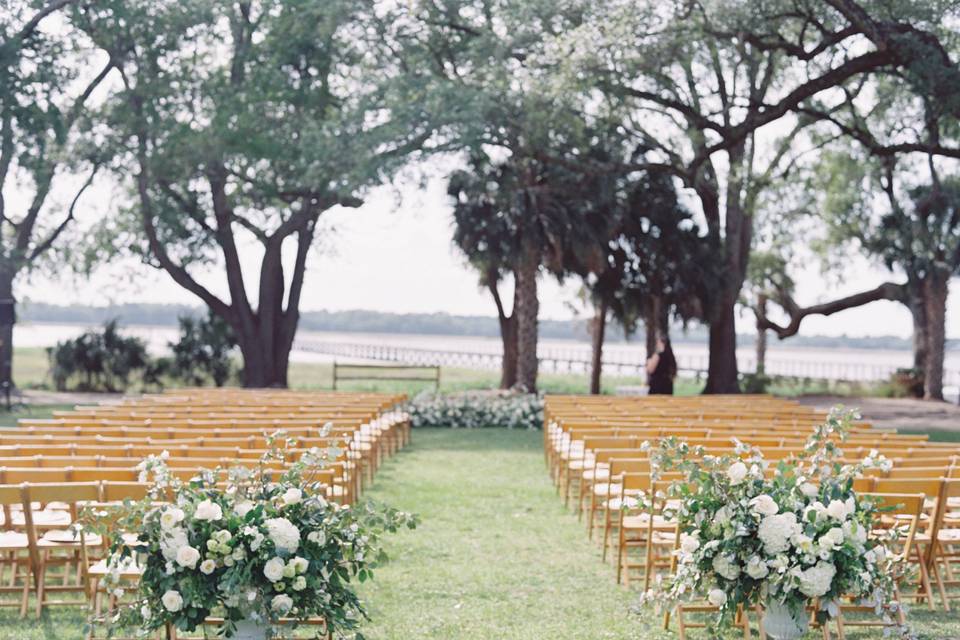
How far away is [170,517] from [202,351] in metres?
24.3

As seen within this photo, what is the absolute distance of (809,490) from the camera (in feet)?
15.6

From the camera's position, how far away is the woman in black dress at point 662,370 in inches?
1008

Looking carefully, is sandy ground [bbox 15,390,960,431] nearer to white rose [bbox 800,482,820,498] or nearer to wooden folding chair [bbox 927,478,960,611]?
wooden folding chair [bbox 927,478,960,611]

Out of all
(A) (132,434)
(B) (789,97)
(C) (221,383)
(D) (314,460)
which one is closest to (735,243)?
(B) (789,97)

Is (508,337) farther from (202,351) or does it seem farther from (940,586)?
(940,586)

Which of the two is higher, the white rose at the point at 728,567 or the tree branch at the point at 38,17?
the tree branch at the point at 38,17

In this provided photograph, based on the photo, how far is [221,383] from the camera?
92.2ft

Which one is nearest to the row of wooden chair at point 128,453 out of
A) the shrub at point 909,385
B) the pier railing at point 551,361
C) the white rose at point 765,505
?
the white rose at point 765,505

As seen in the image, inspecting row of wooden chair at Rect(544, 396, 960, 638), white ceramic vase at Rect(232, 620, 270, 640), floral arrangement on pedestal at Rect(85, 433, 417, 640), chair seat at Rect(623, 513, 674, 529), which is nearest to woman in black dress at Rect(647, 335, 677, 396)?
row of wooden chair at Rect(544, 396, 960, 638)

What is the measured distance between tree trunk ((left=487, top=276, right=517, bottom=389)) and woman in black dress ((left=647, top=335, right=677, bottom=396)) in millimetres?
3219

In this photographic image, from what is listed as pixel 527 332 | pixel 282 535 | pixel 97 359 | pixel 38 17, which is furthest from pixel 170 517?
pixel 97 359

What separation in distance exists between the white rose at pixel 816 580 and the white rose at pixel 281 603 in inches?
79.9

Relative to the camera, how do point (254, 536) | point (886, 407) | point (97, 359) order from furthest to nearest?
point (97, 359)
point (886, 407)
point (254, 536)

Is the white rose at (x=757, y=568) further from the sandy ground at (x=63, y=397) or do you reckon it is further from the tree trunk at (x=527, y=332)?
the sandy ground at (x=63, y=397)
